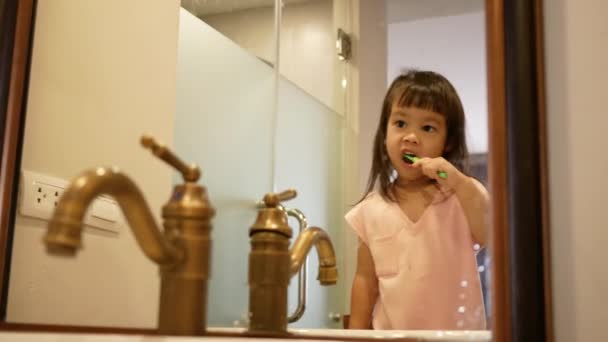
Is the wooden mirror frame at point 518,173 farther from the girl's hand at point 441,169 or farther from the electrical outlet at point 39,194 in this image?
the electrical outlet at point 39,194

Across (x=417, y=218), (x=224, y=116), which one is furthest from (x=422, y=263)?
(x=224, y=116)

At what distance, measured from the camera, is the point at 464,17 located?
87 centimetres

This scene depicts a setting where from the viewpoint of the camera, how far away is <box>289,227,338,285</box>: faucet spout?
0.75 metres

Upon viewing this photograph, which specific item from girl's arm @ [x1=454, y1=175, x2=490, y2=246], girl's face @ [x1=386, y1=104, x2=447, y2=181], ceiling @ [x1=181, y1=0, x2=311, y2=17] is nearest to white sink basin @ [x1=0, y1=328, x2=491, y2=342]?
girl's arm @ [x1=454, y1=175, x2=490, y2=246]

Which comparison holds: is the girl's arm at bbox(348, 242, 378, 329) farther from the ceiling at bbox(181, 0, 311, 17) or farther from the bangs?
the ceiling at bbox(181, 0, 311, 17)

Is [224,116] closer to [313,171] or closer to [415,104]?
[313,171]

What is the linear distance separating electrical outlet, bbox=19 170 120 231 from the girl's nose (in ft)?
1.38

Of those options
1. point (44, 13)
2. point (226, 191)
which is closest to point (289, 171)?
point (226, 191)

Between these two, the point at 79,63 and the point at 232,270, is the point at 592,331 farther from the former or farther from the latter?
the point at 79,63

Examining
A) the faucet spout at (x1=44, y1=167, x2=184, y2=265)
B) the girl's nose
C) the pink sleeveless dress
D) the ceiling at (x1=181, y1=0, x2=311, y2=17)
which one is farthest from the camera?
the ceiling at (x1=181, y1=0, x2=311, y2=17)

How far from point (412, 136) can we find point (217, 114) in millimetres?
308

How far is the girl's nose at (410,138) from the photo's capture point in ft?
3.02

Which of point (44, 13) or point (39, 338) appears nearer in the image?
point (39, 338)

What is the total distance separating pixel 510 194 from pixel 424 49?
0.35m
